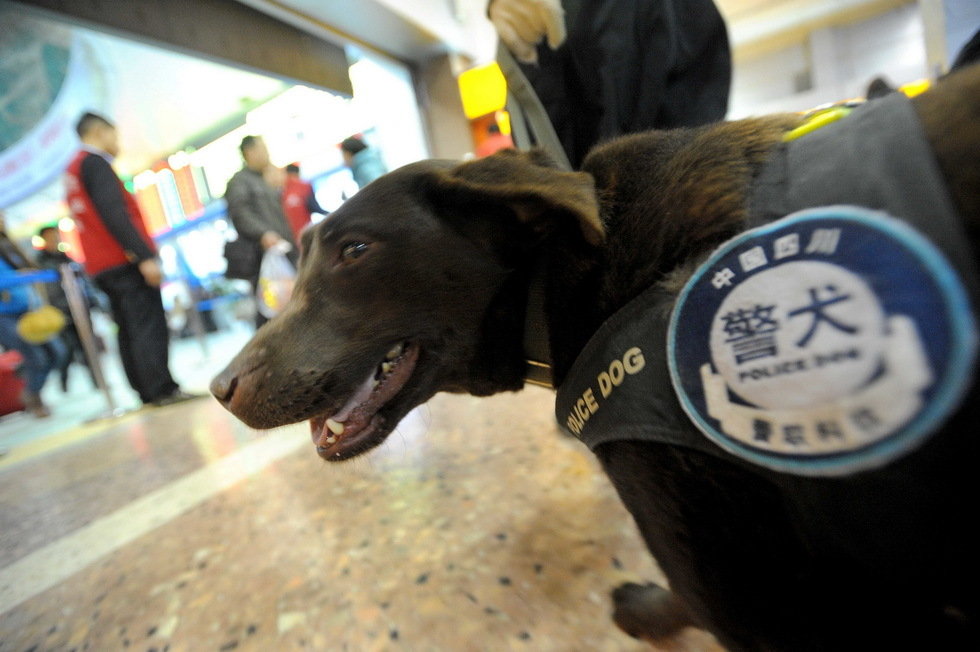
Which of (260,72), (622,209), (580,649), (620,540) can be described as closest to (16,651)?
(580,649)

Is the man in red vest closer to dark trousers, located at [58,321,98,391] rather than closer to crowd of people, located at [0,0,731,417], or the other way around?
crowd of people, located at [0,0,731,417]

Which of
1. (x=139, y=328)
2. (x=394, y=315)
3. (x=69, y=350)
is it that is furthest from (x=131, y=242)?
(x=394, y=315)

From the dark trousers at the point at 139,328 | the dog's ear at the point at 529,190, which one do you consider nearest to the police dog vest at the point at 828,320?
the dog's ear at the point at 529,190

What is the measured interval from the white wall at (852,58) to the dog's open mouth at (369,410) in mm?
15347

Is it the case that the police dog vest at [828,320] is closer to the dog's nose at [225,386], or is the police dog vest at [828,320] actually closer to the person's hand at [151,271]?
the dog's nose at [225,386]

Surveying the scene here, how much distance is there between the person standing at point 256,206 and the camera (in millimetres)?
3602

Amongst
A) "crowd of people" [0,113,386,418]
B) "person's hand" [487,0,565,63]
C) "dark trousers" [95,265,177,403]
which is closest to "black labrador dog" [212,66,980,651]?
"person's hand" [487,0,565,63]

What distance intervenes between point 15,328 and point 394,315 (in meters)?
4.81

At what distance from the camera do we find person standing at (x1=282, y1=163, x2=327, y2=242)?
394cm

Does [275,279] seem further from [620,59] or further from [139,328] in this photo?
[620,59]

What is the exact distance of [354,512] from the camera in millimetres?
1582

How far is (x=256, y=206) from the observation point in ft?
12.1

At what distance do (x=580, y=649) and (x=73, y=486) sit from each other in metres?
2.72

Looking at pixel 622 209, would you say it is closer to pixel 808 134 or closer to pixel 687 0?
pixel 808 134
